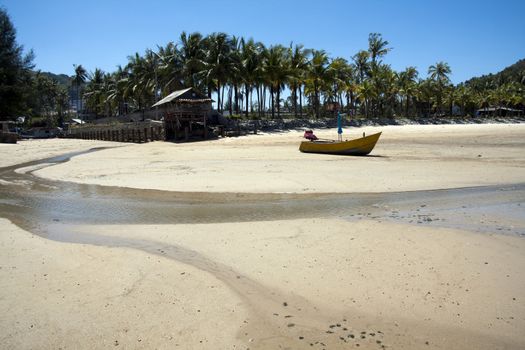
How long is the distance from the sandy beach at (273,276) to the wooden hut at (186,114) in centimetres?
2988

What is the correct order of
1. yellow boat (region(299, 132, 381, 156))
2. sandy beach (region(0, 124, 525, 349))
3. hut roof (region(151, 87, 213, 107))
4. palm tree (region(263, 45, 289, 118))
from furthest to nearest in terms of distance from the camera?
1. palm tree (region(263, 45, 289, 118))
2. hut roof (region(151, 87, 213, 107))
3. yellow boat (region(299, 132, 381, 156))
4. sandy beach (region(0, 124, 525, 349))

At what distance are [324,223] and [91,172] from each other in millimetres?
15283

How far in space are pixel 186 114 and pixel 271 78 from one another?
13466mm

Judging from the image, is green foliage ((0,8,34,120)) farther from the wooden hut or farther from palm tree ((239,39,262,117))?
palm tree ((239,39,262,117))

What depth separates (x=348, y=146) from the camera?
2414 centimetres

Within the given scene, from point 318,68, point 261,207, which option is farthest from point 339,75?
point 261,207

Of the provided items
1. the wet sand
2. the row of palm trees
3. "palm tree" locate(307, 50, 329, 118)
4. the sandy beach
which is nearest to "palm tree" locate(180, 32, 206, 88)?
the row of palm trees

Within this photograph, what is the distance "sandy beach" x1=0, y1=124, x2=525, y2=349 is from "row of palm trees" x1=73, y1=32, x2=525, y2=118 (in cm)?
4012

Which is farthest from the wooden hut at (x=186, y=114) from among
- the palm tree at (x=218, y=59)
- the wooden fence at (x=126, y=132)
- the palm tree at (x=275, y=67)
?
the palm tree at (x=275, y=67)

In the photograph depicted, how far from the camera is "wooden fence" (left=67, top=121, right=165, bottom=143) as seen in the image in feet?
152

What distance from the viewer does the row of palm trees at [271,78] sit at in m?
50.1

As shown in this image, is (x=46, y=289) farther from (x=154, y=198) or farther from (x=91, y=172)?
(x=91, y=172)

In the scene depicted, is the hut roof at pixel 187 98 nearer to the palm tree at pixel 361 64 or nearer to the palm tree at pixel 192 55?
the palm tree at pixel 192 55

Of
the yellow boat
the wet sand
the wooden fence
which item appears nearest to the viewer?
the wet sand
